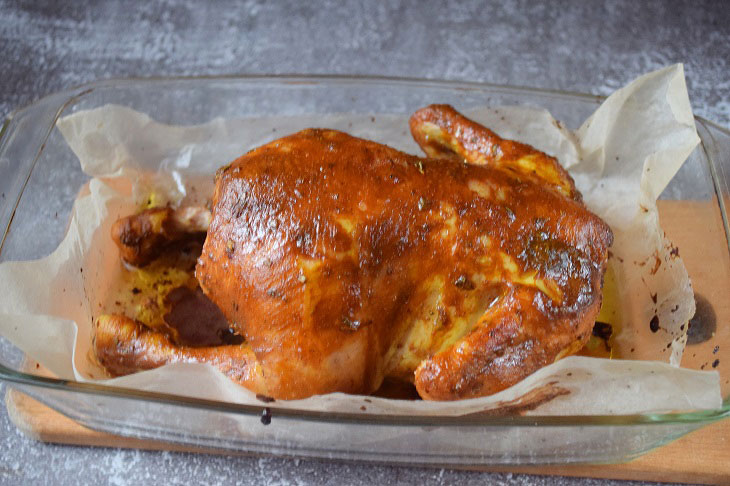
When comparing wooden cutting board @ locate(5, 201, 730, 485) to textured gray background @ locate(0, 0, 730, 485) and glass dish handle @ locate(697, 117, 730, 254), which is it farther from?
textured gray background @ locate(0, 0, 730, 485)

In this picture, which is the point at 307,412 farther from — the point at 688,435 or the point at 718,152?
the point at 718,152

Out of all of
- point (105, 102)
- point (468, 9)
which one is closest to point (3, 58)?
point (105, 102)

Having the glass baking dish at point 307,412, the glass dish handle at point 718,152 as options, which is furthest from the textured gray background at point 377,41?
the glass dish handle at point 718,152

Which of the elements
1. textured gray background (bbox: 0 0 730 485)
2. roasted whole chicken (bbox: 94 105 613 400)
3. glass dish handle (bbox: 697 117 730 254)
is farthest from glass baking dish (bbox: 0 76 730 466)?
textured gray background (bbox: 0 0 730 485)

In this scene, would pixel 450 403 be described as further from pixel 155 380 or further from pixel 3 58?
pixel 3 58

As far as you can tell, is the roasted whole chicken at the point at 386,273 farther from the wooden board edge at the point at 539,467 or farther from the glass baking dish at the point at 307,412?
the wooden board edge at the point at 539,467

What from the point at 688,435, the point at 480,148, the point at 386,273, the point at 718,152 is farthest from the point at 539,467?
the point at 718,152

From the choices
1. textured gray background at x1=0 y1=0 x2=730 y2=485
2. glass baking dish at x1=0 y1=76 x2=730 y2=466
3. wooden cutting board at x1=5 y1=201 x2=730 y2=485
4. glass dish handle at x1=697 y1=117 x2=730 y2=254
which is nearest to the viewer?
glass baking dish at x1=0 y1=76 x2=730 y2=466
